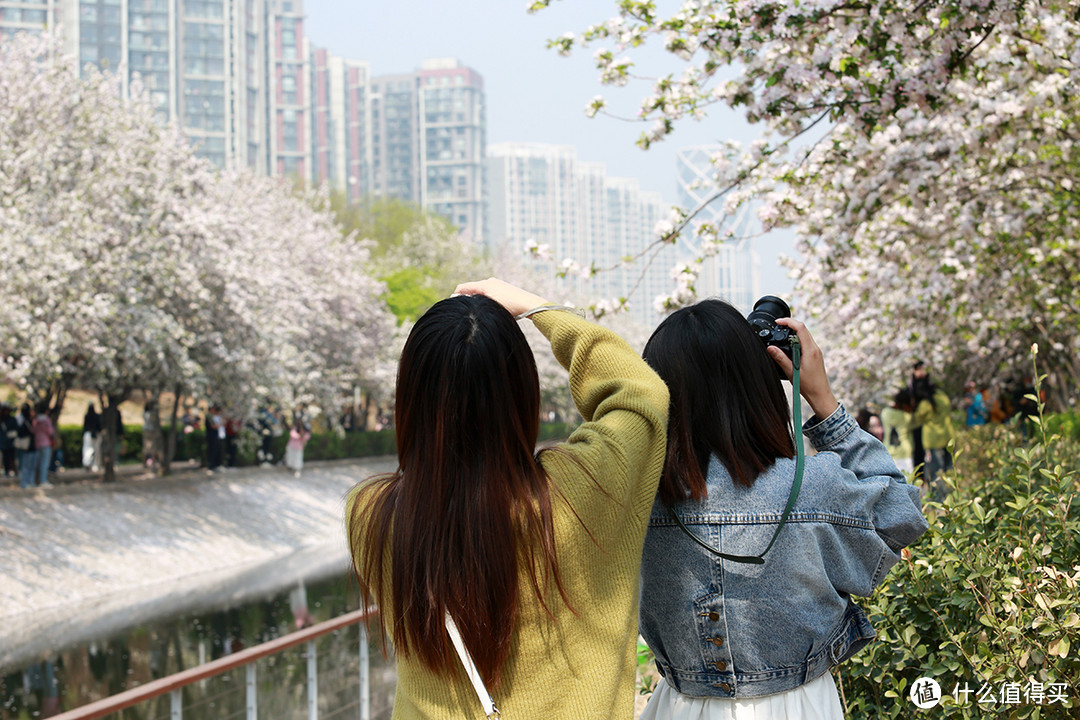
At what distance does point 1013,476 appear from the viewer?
→ 9.89ft

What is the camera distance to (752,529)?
5.96 feet

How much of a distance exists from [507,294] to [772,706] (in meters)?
0.89

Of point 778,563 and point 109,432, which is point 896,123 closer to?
point 778,563

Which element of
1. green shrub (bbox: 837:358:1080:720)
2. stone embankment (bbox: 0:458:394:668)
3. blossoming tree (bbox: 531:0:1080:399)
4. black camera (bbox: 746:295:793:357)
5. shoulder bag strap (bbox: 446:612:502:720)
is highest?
blossoming tree (bbox: 531:0:1080:399)

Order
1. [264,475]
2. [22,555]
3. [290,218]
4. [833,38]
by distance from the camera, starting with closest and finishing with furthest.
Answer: [833,38]
[22,555]
[264,475]
[290,218]

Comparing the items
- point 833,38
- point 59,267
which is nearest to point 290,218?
point 59,267

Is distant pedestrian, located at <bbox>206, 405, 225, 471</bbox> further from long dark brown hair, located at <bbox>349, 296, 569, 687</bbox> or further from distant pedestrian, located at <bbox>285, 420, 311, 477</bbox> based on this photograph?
long dark brown hair, located at <bbox>349, 296, 569, 687</bbox>

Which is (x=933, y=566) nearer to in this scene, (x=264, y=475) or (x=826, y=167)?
(x=826, y=167)

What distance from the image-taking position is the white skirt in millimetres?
1842

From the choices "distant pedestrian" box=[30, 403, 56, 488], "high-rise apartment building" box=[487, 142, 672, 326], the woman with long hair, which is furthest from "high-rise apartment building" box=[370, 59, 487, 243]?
the woman with long hair

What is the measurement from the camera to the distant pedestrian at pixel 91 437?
20.7 m

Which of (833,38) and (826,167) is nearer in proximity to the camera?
(833,38)

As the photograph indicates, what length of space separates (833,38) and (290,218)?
25.2 meters

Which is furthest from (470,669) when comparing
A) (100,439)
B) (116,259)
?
(100,439)
